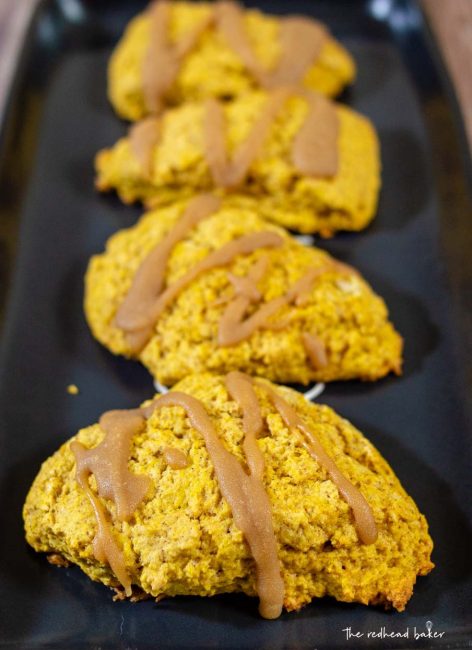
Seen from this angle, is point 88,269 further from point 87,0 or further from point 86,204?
point 87,0

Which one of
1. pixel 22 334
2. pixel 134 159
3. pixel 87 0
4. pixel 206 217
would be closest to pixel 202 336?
pixel 206 217

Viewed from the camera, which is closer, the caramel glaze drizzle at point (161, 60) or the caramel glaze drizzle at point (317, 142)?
the caramel glaze drizzle at point (317, 142)

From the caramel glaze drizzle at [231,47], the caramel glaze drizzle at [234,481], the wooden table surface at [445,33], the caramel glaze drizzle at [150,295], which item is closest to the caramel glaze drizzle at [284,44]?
the caramel glaze drizzle at [231,47]

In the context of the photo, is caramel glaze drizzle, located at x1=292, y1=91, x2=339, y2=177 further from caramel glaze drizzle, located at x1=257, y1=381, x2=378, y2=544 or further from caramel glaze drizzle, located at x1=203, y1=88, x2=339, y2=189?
caramel glaze drizzle, located at x1=257, y1=381, x2=378, y2=544

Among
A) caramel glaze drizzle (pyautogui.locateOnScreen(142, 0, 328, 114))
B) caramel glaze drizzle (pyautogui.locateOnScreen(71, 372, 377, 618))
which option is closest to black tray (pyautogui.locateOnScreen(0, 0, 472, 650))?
caramel glaze drizzle (pyautogui.locateOnScreen(71, 372, 377, 618))

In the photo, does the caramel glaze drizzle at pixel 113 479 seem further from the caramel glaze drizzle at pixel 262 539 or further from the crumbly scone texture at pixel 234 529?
the caramel glaze drizzle at pixel 262 539
